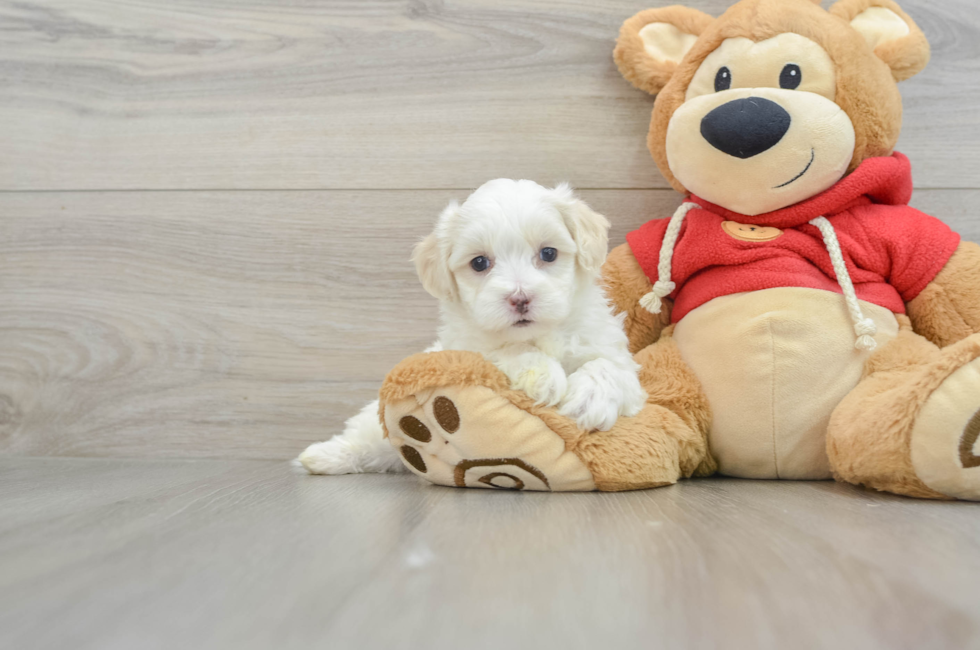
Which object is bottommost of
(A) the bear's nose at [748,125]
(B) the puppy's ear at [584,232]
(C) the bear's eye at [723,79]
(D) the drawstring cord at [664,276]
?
(D) the drawstring cord at [664,276]

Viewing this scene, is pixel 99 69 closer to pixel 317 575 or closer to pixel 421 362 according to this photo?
pixel 421 362

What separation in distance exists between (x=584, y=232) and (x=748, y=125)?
0.93 ft

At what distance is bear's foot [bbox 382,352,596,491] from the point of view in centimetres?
90

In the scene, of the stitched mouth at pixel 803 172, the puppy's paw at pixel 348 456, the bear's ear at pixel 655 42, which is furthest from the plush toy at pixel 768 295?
the puppy's paw at pixel 348 456

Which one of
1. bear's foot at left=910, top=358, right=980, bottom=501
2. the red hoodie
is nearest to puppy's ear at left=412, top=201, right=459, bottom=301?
the red hoodie

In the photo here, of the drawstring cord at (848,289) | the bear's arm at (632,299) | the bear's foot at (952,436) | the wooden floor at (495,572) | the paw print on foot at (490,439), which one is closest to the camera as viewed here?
the wooden floor at (495,572)

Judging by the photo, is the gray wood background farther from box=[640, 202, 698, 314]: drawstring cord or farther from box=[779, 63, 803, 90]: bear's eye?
box=[779, 63, 803, 90]: bear's eye

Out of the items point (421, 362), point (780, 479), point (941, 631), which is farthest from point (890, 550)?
point (421, 362)

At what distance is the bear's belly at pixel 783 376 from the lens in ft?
3.32

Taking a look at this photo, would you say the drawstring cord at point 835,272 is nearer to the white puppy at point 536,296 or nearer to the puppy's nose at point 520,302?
the white puppy at point 536,296

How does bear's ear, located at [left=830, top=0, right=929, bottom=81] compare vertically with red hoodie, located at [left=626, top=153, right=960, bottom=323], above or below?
above

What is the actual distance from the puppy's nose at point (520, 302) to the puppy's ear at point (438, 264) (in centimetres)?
15

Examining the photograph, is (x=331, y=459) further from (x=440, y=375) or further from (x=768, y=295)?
(x=768, y=295)

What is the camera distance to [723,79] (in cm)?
109
